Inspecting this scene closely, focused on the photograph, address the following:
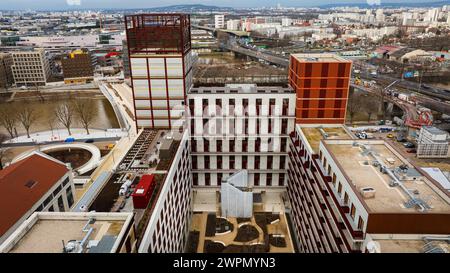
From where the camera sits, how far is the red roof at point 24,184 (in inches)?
1009

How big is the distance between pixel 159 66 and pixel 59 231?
2390 cm

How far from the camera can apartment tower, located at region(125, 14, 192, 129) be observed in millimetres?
35906

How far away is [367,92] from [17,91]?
10696 cm

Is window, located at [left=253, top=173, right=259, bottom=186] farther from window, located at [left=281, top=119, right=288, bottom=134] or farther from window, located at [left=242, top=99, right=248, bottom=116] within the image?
window, located at [left=242, top=99, right=248, bottom=116]

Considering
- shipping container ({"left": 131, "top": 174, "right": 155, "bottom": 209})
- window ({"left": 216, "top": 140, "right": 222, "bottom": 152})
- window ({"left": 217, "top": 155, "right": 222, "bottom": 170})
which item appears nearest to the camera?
shipping container ({"left": 131, "top": 174, "right": 155, "bottom": 209})

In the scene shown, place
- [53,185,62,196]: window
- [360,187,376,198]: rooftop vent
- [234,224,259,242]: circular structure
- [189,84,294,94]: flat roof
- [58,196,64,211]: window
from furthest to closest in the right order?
[189,84,294,94]: flat roof → [234,224,259,242]: circular structure → [58,196,64,211]: window → [53,185,62,196]: window → [360,187,376,198]: rooftop vent

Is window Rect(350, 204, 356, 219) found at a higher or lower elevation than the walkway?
higher

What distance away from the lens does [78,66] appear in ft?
357

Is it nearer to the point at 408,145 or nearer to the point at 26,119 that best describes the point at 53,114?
the point at 26,119

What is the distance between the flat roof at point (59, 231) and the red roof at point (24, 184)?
10064 millimetres

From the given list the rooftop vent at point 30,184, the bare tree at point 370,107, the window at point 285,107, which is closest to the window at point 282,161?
the window at point 285,107

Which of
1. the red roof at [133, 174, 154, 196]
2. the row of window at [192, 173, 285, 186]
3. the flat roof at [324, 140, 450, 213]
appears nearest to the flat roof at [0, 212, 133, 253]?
the red roof at [133, 174, 154, 196]

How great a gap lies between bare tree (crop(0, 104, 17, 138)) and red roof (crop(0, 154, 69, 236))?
37034 mm

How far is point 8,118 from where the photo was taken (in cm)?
6462
